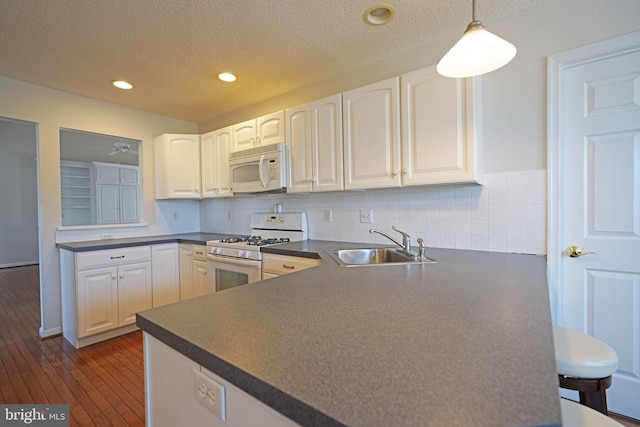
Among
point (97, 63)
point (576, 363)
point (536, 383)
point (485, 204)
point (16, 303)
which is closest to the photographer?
point (536, 383)

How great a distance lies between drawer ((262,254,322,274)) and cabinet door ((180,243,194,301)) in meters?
1.20

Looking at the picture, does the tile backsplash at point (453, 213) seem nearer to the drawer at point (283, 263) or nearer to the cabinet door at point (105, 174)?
the drawer at point (283, 263)

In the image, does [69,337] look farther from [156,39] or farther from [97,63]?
[156,39]

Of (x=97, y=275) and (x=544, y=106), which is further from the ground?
(x=544, y=106)

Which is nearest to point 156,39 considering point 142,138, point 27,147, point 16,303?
point 142,138

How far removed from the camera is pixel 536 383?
48cm

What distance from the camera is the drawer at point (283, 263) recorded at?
2.12m

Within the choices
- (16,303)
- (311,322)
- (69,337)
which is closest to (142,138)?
(69,337)

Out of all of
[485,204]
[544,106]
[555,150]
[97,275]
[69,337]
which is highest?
[544,106]

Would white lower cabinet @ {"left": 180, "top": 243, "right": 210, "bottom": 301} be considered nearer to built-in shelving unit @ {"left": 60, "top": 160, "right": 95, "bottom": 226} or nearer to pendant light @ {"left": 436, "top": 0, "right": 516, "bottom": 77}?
built-in shelving unit @ {"left": 60, "top": 160, "right": 95, "bottom": 226}

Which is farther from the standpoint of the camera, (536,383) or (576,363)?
(576,363)

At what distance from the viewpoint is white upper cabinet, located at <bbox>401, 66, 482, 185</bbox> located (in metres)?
1.77

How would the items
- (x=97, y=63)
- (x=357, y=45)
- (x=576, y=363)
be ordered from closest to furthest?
(x=576, y=363), (x=357, y=45), (x=97, y=63)

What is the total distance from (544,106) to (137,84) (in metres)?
3.22
